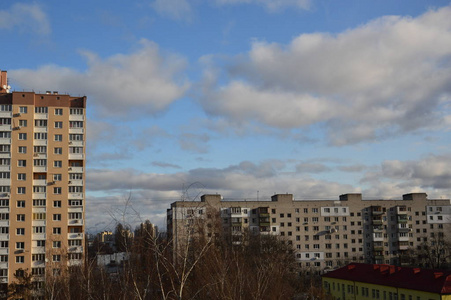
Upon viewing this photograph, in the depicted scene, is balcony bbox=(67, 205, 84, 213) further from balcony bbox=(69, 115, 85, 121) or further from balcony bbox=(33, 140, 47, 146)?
balcony bbox=(69, 115, 85, 121)

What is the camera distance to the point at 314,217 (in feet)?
328

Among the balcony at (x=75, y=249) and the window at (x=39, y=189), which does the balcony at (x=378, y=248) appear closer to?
the balcony at (x=75, y=249)

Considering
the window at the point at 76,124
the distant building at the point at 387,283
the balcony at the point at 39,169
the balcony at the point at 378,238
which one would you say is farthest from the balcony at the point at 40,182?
the balcony at the point at 378,238

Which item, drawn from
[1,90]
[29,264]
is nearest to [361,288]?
[29,264]

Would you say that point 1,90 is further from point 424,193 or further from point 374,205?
point 424,193

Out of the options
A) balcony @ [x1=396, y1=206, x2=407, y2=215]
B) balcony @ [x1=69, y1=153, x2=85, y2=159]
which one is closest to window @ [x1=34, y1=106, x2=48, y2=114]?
balcony @ [x1=69, y1=153, x2=85, y2=159]

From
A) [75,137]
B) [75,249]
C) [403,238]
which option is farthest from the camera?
[403,238]

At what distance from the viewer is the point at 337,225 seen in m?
100

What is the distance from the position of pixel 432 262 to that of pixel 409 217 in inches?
673

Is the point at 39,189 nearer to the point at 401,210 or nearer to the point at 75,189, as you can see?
the point at 75,189

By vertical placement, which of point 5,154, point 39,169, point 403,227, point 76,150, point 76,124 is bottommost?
point 403,227

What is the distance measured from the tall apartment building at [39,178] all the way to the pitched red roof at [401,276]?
3656cm

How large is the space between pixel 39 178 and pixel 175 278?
31871mm

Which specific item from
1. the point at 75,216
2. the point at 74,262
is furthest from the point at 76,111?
the point at 74,262
